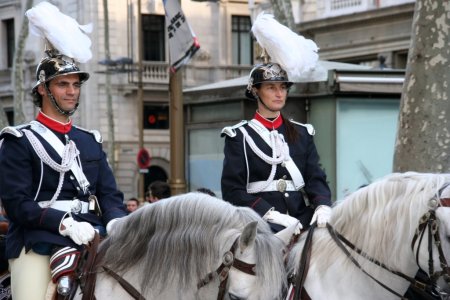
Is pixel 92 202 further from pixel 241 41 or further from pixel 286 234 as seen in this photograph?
pixel 241 41

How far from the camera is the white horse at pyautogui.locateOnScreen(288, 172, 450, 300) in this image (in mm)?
5836

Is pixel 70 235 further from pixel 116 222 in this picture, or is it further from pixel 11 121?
pixel 11 121

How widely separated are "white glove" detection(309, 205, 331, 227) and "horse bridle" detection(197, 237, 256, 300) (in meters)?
1.24

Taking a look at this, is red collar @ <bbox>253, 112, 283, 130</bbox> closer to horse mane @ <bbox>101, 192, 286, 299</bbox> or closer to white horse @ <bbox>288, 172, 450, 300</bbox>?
white horse @ <bbox>288, 172, 450, 300</bbox>

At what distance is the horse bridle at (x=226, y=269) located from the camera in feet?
17.7

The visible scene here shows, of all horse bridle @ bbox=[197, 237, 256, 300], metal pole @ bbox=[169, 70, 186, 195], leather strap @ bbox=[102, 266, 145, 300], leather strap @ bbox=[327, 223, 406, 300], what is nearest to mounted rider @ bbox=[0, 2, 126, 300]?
leather strap @ bbox=[102, 266, 145, 300]

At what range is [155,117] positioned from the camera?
155ft

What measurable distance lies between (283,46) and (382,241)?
1.86 m

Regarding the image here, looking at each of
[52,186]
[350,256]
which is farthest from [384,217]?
[52,186]

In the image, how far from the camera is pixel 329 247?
641 centimetres

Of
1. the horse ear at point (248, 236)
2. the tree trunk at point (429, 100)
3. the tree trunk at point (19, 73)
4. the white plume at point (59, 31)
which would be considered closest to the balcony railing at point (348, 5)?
the tree trunk at point (19, 73)

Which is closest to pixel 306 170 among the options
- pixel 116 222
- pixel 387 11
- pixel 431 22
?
pixel 116 222

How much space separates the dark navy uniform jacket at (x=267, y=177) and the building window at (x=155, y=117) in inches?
1558

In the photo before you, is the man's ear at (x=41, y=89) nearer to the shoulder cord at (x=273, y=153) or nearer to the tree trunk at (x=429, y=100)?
the shoulder cord at (x=273, y=153)
